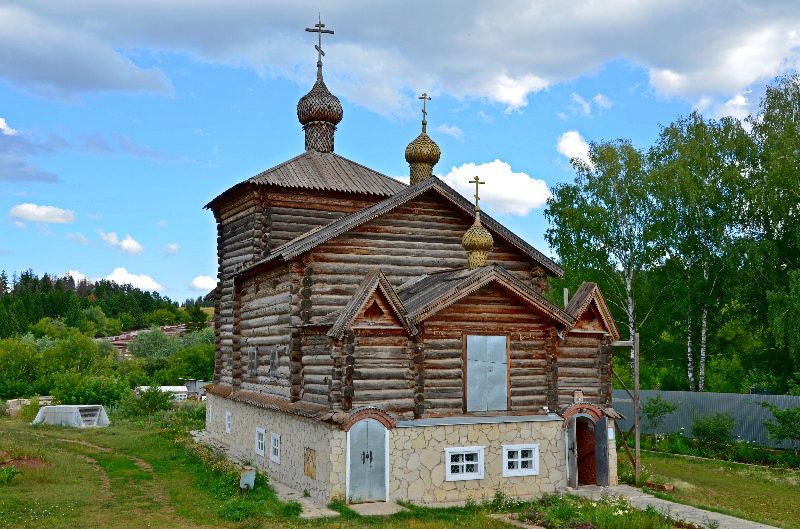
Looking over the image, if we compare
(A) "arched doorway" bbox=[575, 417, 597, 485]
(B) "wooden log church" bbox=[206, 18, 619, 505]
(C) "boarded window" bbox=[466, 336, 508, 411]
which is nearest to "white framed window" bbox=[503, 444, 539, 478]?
(B) "wooden log church" bbox=[206, 18, 619, 505]

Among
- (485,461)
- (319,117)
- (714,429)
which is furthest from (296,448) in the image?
(714,429)

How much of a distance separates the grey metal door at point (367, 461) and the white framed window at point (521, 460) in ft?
10.9

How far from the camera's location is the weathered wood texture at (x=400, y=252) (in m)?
21.5

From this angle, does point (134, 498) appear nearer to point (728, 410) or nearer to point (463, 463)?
point (463, 463)

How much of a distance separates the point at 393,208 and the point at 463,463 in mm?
6988

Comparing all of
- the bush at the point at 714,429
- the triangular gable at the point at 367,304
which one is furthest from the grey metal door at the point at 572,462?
the bush at the point at 714,429

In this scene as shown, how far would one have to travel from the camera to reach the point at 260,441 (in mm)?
24328

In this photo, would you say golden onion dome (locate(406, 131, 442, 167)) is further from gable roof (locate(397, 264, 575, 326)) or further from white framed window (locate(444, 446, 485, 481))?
white framed window (locate(444, 446, 485, 481))

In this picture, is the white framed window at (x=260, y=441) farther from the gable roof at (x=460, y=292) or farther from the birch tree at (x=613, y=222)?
the birch tree at (x=613, y=222)

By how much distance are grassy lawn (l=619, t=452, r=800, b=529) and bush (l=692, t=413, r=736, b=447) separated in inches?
85.2

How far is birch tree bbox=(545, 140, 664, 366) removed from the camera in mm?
36406

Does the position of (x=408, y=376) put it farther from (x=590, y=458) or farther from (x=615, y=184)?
(x=615, y=184)

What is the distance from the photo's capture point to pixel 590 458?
22.7 m

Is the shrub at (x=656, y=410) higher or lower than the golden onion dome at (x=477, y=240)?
lower
